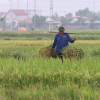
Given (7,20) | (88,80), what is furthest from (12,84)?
(7,20)

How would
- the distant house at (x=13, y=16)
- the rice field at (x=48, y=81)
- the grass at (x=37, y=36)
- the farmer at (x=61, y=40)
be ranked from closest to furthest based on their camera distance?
the rice field at (x=48, y=81) → the farmer at (x=61, y=40) → the grass at (x=37, y=36) → the distant house at (x=13, y=16)

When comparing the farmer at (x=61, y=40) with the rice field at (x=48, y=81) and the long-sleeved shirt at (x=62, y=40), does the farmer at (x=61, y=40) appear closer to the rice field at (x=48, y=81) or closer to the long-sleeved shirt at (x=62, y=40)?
the long-sleeved shirt at (x=62, y=40)

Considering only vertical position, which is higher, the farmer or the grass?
the farmer

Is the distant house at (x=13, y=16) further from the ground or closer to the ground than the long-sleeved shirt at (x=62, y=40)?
further from the ground

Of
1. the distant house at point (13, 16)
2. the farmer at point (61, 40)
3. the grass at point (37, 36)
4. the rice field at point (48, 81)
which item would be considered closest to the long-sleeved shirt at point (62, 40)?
the farmer at point (61, 40)

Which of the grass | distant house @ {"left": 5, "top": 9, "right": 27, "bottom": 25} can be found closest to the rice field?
the grass

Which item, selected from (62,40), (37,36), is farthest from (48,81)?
(37,36)

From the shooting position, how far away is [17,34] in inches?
1284

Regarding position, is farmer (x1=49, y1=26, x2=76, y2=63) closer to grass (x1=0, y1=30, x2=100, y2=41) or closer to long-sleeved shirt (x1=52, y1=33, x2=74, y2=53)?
long-sleeved shirt (x1=52, y1=33, x2=74, y2=53)

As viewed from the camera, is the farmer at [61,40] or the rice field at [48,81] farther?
the farmer at [61,40]

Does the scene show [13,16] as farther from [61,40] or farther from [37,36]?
[61,40]

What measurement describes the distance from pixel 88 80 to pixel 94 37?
21.8m

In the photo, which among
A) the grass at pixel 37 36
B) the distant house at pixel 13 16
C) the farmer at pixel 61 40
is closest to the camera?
the farmer at pixel 61 40

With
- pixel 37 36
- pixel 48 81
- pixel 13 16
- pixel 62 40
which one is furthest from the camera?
pixel 13 16
